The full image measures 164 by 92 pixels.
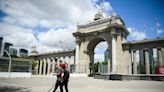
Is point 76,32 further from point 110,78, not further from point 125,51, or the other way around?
point 110,78

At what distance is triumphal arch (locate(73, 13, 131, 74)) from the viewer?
38.5m

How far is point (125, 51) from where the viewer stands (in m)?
40.0

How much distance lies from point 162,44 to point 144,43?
374 centimetres

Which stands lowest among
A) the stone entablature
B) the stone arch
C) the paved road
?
the paved road

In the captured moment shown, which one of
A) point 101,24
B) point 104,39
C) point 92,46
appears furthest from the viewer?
point 92,46

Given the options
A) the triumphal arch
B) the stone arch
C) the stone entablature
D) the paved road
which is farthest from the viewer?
the stone arch

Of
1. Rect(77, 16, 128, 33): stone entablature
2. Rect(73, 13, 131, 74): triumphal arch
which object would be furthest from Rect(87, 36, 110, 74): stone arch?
Rect(77, 16, 128, 33): stone entablature

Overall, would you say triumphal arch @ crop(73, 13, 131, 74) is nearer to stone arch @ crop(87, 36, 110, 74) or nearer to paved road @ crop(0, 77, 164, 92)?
stone arch @ crop(87, 36, 110, 74)

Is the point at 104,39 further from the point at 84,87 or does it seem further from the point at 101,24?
the point at 84,87

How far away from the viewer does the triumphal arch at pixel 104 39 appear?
38.5m

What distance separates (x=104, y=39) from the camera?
140 feet

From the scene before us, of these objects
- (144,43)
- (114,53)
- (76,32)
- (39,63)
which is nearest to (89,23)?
(76,32)

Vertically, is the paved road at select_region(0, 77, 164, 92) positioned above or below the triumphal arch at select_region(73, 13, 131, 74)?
below

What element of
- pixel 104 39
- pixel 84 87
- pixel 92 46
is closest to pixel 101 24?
pixel 104 39
